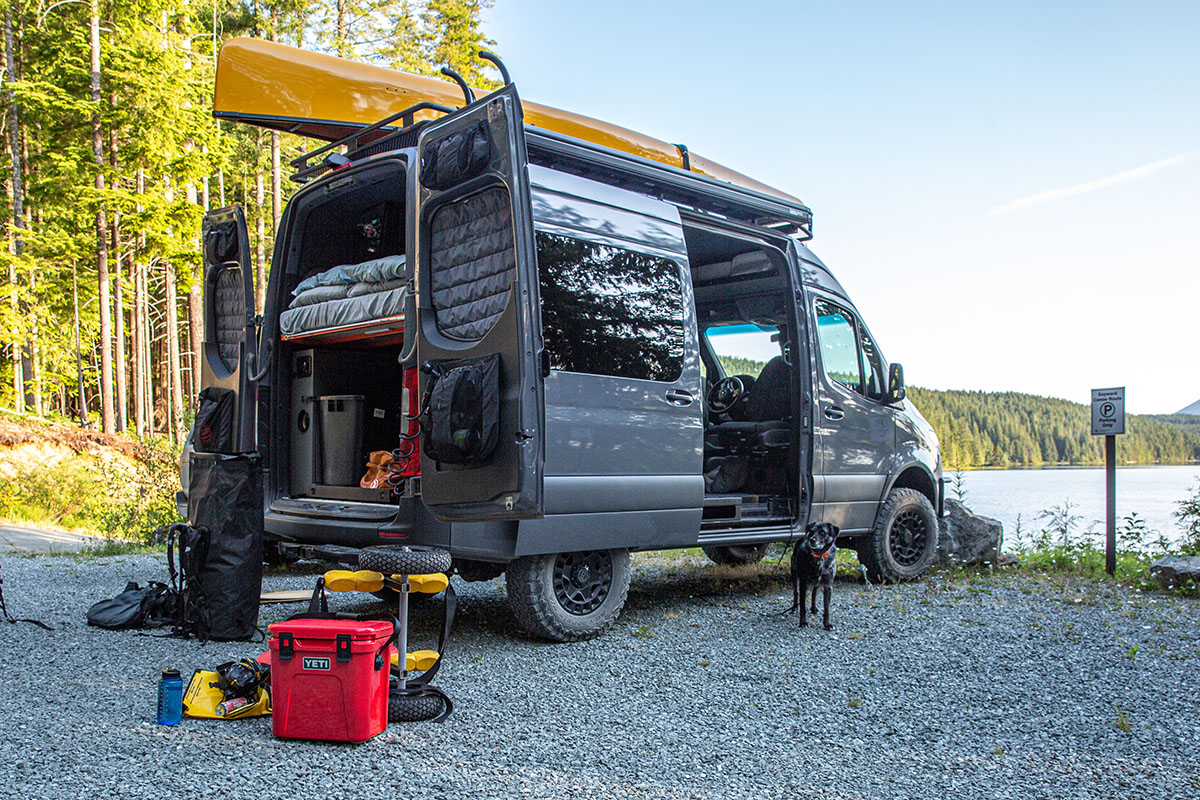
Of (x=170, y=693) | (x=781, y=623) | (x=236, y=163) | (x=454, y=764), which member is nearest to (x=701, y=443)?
(x=781, y=623)

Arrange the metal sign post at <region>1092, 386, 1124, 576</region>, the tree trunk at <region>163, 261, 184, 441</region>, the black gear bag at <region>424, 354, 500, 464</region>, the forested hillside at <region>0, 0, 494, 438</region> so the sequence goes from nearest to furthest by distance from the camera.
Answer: the black gear bag at <region>424, 354, 500, 464</region> < the metal sign post at <region>1092, 386, 1124, 576</region> < the forested hillside at <region>0, 0, 494, 438</region> < the tree trunk at <region>163, 261, 184, 441</region>

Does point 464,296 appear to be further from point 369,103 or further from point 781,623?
point 781,623

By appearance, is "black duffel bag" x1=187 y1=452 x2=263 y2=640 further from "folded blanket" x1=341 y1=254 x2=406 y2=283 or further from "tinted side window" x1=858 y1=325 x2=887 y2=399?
"tinted side window" x1=858 y1=325 x2=887 y2=399

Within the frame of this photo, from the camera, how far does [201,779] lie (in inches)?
114

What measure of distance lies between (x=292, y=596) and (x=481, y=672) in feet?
6.99

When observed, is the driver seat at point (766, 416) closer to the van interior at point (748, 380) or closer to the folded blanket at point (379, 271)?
the van interior at point (748, 380)

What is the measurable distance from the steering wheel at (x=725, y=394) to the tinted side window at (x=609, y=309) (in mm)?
2076

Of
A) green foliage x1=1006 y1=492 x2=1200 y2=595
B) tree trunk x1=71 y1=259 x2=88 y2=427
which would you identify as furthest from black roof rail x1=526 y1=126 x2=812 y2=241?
tree trunk x1=71 y1=259 x2=88 y2=427

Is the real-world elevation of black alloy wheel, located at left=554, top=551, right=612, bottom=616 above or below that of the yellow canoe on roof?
below

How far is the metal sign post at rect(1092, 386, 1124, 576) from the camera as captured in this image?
8.01 metres

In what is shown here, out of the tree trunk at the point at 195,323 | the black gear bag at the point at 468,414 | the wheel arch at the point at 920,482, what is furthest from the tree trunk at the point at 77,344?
the black gear bag at the point at 468,414

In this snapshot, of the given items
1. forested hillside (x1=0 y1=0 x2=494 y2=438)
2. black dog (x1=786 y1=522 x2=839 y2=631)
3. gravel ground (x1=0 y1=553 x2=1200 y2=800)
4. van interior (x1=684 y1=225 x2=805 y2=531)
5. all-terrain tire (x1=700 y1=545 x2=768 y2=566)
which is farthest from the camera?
forested hillside (x1=0 y1=0 x2=494 y2=438)

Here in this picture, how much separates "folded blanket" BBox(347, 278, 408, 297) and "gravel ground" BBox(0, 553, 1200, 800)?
2040 millimetres

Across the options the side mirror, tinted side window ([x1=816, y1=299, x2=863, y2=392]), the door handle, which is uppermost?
tinted side window ([x1=816, y1=299, x2=863, y2=392])
